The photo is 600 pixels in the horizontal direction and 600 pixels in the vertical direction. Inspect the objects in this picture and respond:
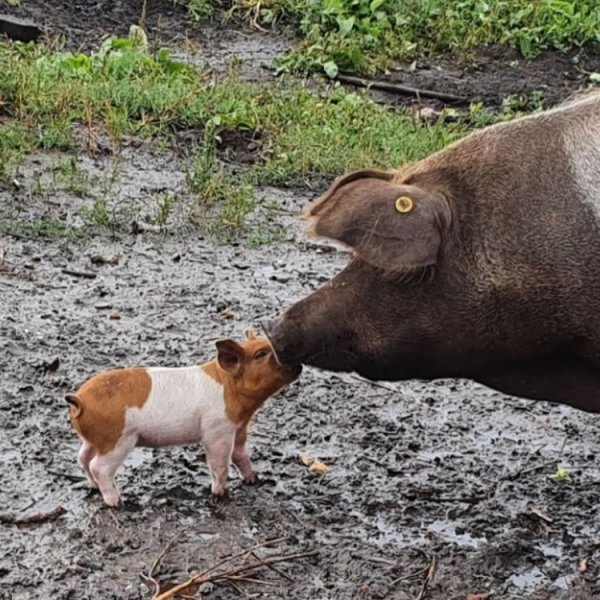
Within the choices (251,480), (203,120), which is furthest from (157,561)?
(203,120)

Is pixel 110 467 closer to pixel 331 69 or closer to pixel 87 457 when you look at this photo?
pixel 87 457

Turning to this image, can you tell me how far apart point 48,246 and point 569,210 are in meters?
3.03

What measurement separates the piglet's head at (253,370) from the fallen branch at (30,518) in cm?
58

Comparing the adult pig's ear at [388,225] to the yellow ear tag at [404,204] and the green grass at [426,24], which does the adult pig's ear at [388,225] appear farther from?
the green grass at [426,24]

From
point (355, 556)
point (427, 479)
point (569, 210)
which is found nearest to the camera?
point (569, 210)

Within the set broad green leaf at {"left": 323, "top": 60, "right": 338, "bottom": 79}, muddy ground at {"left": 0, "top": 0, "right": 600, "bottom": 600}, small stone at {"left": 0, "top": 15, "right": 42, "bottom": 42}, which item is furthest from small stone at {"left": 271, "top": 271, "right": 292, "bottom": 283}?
small stone at {"left": 0, "top": 15, "right": 42, "bottom": 42}

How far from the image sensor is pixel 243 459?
428 cm

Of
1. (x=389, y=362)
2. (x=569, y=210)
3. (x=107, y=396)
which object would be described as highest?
(x=569, y=210)

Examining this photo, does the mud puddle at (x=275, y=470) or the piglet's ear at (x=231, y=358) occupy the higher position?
the piglet's ear at (x=231, y=358)

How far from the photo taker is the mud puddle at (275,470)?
394 centimetres

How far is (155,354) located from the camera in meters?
5.30

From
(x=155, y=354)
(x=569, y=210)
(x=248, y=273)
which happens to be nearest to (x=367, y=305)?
(x=569, y=210)

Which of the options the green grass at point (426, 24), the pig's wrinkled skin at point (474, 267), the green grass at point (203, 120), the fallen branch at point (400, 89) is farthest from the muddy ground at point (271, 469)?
the green grass at point (426, 24)

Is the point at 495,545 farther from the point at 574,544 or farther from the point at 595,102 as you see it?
the point at 595,102
